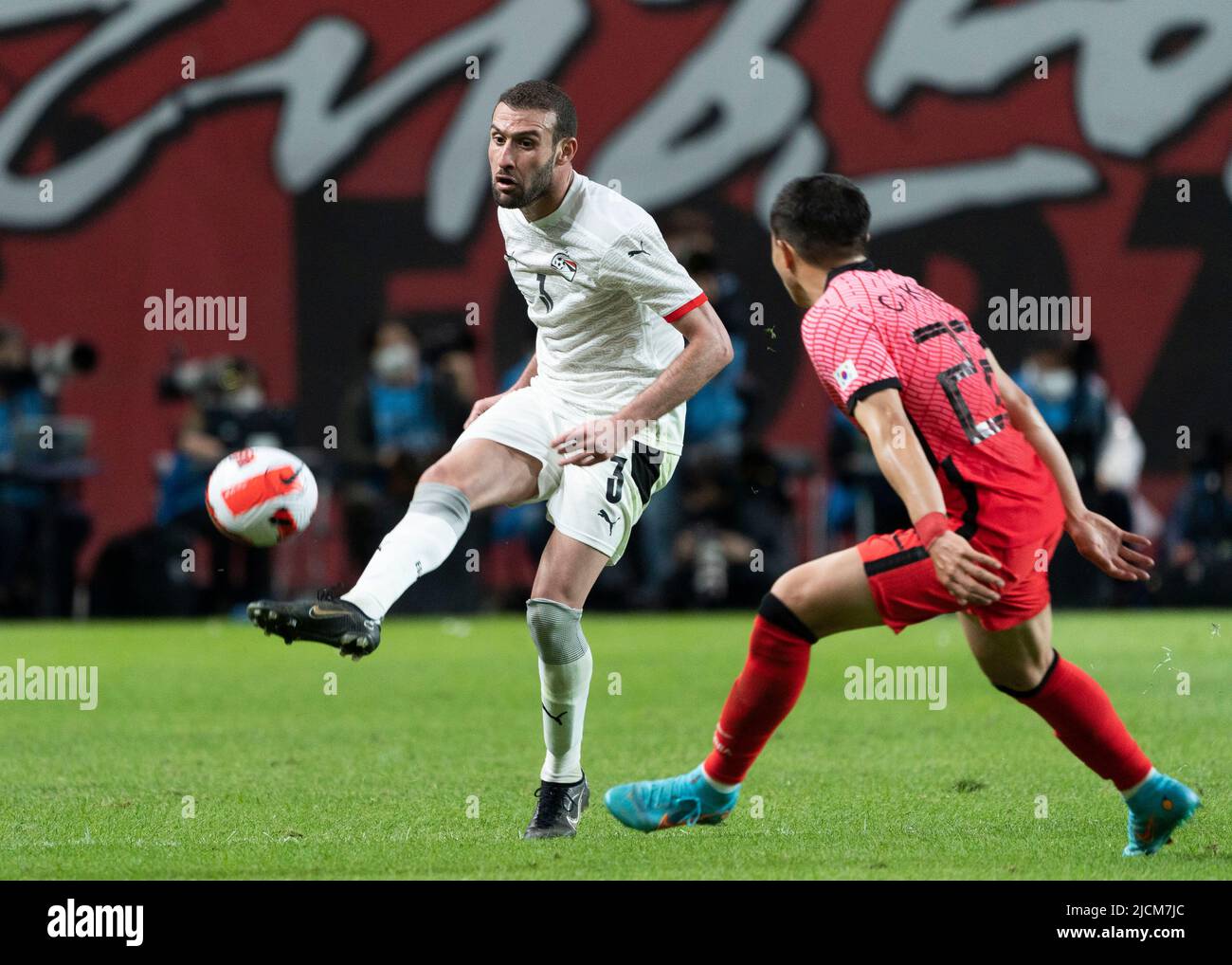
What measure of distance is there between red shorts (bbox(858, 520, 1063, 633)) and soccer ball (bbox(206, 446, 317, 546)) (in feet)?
5.34

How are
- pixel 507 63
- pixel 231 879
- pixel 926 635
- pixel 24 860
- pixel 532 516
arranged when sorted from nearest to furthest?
pixel 231 879 < pixel 24 860 < pixel 926 635 < pixel 532 516 < pixel 507 63

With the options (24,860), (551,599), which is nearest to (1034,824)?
(551,599)

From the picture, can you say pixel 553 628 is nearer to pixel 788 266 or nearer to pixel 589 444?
pixel 589 444

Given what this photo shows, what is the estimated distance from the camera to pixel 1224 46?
16.0 m

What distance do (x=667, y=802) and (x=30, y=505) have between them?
10083mm

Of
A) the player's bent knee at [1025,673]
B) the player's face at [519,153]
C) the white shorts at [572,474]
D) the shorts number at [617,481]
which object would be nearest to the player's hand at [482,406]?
the white shorts at [572,474]

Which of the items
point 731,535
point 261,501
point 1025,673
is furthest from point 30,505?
point 1025,673

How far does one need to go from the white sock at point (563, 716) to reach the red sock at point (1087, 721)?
136 centimetres

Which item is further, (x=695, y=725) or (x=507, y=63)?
(x=507, y=63)

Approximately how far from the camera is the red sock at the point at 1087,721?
17.7ft

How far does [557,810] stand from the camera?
5.94 meters

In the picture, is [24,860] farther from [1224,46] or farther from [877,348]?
[1224,46]

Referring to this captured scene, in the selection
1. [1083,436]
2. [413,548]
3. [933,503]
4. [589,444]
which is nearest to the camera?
[933,503]

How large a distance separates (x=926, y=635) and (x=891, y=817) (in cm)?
657
